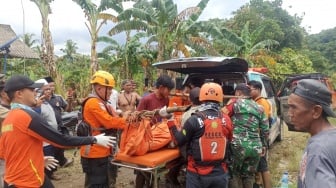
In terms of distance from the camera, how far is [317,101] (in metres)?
1.78

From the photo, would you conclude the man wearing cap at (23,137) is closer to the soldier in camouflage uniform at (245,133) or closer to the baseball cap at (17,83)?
the baseball cap at (17,83)

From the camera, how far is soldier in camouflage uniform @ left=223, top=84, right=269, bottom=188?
4.56 metres

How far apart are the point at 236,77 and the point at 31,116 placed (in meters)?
4.28

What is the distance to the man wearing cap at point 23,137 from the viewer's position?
111 inches

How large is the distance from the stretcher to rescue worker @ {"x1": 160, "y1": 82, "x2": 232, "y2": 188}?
30 centimetres

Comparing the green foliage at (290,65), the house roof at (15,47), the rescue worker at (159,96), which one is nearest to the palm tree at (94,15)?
the house roof at (15,47)

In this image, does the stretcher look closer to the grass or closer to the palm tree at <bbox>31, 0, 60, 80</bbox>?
the grass

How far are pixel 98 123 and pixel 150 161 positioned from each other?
0.81 meters

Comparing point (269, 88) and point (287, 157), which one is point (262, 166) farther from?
point (269, 88)

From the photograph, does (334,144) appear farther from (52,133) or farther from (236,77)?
(236,77)

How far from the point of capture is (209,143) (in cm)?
357

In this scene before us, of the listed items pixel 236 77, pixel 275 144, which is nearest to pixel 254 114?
pixel 236 77

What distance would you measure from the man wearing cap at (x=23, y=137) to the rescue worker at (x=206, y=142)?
1.35 metres

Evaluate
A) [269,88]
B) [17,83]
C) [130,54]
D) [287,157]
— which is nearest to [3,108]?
[17,83]
